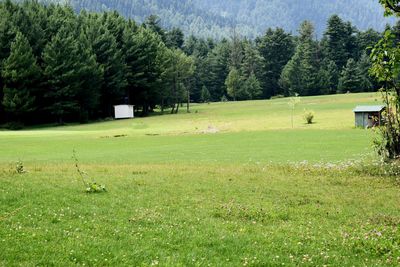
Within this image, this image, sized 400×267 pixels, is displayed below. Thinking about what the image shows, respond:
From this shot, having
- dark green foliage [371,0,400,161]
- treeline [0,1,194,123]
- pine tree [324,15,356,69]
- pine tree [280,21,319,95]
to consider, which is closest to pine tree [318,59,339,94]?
pine tree [280,21,319,95]

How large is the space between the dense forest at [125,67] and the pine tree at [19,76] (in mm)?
163

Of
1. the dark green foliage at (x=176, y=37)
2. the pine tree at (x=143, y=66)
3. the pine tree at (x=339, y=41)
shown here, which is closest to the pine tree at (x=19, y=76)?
the pine tree at (x=143, y=66)

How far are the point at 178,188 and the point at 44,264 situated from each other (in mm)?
9064

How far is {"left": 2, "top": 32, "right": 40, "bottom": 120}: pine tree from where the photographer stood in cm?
7719

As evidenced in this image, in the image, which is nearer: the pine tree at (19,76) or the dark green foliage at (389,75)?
the dark green foliage at (389,75)

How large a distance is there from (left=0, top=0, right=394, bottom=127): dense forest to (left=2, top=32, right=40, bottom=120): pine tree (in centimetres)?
16

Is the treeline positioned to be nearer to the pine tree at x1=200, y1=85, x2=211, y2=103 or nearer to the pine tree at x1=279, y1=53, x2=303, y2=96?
the pine tree at x1=200, y1=85, x2=211, y2=103

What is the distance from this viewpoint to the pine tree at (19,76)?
253 feet

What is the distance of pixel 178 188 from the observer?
1681 cm

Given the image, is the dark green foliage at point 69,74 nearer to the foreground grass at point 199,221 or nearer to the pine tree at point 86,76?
the pine tree at point 86,76

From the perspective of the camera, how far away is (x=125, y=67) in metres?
98.6

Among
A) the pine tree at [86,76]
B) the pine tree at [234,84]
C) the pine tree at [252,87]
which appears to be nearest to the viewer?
the pine tree at [86,76]

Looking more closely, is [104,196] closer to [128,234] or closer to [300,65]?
[128,234]

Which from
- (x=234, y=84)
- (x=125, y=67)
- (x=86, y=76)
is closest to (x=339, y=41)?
(x=234, y=84)
